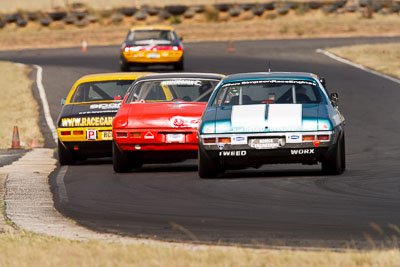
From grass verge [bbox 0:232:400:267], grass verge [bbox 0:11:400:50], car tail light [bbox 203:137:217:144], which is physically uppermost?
grass verge [bbox 0:232:400:267]

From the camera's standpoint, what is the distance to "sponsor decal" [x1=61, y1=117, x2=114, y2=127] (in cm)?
1611

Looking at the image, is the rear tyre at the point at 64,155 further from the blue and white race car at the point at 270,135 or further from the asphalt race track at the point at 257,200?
the blue and white race car at the point at 270,135

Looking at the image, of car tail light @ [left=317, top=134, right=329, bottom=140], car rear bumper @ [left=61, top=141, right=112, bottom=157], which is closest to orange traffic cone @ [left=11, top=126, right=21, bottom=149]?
car rear bumper @ [left=61, top=141, right=112, bottom=157]

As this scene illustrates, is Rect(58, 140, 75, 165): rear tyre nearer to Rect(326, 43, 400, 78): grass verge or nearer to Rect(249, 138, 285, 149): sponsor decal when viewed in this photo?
Rect(249, 138, 285, 149): sponsor decal

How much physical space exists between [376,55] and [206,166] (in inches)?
1045

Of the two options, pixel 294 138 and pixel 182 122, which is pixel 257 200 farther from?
pixel 182 122

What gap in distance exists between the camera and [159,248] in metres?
8.22

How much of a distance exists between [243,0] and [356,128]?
59388 mm

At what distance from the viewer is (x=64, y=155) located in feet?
53.6

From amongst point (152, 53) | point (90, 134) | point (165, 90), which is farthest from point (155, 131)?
point (152, 53)

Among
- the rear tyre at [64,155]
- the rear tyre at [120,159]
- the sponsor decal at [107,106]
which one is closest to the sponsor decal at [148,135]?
the rear tyre at [120,159]

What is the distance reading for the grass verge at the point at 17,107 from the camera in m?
22.6

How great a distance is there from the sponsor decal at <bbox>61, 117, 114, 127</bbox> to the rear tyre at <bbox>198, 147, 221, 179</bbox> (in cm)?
299

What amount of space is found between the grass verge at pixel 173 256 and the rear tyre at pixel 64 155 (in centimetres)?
778
